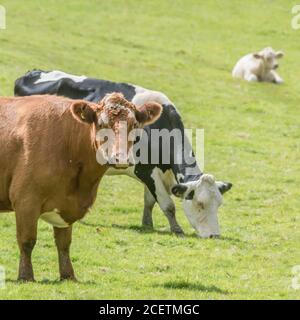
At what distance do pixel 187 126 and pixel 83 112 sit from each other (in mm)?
14967

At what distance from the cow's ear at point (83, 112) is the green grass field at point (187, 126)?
190 cm

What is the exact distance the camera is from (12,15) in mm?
38938

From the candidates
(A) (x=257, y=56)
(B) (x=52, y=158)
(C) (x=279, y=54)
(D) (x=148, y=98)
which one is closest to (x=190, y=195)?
(D) (x=148, y=98)

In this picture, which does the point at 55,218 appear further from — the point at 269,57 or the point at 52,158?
the point at 269,57

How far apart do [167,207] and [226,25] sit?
26896mm

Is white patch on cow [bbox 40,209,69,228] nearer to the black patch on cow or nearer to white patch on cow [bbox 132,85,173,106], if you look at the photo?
the black patch on cow

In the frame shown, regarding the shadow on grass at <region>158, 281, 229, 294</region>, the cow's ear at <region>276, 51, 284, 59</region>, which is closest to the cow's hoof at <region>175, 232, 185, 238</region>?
the shadow on grass at <region>158, 281, 229, 294</region>

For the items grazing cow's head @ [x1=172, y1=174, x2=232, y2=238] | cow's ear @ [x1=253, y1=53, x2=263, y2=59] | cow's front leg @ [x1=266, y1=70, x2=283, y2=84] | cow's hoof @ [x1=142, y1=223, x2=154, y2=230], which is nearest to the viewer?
grazing cow's head @ [x1=172, y1=174, x2=232, y2=238]

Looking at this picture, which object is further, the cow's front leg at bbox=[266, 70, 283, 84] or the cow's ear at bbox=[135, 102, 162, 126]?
the cow's front leg at bbox=[266, 70, 283, 84]

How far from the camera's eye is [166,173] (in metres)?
16.0

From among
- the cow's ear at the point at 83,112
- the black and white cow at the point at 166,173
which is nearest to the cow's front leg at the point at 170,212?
the black and white cow at the point at 166,173

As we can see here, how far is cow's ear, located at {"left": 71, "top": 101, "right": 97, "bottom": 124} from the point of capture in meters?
10.7

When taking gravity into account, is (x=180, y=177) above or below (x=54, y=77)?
below
